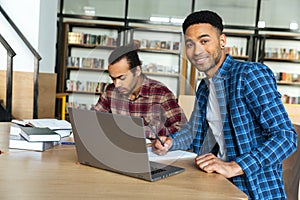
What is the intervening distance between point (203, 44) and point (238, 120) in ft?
0.96

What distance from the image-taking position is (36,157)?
→ 3.84 ft

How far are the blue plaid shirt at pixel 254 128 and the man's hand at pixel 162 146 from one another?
0.04 m

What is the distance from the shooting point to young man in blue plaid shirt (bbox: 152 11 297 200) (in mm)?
1131

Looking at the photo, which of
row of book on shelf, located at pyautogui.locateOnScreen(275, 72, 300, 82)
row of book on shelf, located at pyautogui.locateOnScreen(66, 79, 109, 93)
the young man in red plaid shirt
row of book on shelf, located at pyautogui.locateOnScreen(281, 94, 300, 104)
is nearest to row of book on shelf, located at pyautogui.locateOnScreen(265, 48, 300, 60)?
row of book on shelf, located at pyautogui.locateOnScreen(275, 72, 300, 82)

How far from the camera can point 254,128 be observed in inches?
49.0

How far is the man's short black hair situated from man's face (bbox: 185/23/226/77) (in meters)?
0.19

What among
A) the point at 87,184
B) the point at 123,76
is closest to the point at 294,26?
the point at 123,76

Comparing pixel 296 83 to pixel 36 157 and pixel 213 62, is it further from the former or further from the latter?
pixel 36 157

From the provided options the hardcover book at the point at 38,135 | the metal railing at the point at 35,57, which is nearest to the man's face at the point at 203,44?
the hardcover book at the point at 38,135

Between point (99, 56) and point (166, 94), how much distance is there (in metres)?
0.36

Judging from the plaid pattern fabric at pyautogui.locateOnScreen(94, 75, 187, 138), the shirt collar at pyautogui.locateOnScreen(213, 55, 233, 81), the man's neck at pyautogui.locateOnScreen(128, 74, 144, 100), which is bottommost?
the plaid pattern fabric at pyautogui.locateOnScreen(94, 75, 187, 138)

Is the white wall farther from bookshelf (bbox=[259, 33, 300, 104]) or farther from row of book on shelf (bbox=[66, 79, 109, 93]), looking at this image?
bookshelf (bbox=[259, 33, 300, 104])

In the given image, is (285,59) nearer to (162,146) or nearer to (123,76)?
(162,146)

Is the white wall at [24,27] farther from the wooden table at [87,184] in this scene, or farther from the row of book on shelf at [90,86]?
the wooden table at [87,184]
